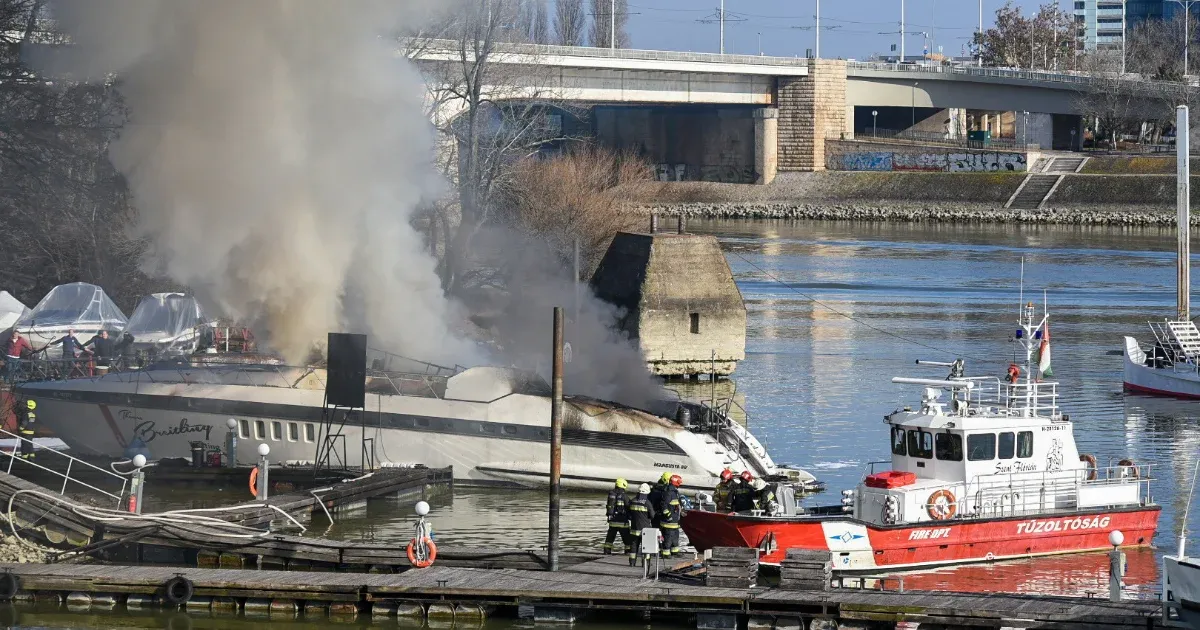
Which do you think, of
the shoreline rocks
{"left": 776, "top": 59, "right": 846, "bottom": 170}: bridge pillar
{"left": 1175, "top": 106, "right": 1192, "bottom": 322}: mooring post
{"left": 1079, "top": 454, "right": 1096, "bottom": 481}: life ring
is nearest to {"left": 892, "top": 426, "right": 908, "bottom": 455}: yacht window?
{"left": 1079, "top": 454, "right": 1096, "bottom": 481}: life ring

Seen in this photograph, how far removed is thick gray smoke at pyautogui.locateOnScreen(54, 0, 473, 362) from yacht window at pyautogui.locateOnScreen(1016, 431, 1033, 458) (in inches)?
622

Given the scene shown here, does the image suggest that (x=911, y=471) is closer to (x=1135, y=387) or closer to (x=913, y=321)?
(x=1135, y=387)

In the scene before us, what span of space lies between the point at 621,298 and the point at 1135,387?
53.1 ft

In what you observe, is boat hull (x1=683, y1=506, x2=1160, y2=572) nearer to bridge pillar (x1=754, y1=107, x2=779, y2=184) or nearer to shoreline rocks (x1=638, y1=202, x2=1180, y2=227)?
shoreline rocks (x1=638, y1=202, x2=1180, y2=227)

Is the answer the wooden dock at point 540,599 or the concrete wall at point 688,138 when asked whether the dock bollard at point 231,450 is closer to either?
the wooden dock at point 540,599

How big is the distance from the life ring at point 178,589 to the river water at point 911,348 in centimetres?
673

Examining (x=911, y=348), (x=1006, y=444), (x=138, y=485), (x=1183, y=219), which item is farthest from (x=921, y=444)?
(x=1183, y=219)

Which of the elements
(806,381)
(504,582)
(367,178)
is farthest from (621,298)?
(504,582)

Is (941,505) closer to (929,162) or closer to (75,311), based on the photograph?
(75,311)

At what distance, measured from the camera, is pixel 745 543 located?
88.5 ft

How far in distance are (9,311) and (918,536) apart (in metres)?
26.9

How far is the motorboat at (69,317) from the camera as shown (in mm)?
→ 42656

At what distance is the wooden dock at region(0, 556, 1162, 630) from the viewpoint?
22562mm

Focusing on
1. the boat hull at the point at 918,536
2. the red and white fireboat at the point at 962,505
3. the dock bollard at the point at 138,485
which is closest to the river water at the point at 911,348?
the boat hull at the point at 918,536
